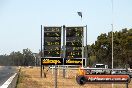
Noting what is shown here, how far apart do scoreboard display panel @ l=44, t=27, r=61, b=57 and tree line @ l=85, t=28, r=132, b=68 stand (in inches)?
1675

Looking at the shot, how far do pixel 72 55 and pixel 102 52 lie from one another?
51594 mm

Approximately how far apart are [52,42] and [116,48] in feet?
148

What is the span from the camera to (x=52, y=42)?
137 ft

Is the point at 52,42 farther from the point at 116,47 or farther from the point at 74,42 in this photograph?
the point at 116,47

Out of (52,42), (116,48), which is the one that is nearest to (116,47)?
(116,48)

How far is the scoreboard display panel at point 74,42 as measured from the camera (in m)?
40.4

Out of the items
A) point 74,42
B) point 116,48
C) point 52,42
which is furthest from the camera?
point 116,48

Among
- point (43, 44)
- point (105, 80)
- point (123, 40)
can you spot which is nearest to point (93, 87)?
point (105, 80)

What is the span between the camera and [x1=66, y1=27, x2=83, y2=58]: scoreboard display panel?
133 feet

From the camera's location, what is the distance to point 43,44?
41.9m

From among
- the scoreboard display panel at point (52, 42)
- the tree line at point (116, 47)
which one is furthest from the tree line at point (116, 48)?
the scoreboard display panel at point (52, 42)

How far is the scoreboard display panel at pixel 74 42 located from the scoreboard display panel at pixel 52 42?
1.04 metres

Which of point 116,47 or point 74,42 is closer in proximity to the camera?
point 74,42

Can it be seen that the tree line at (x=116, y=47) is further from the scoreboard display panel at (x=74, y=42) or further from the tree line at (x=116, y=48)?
the scoreboard display panel at (x=74, y=42)
